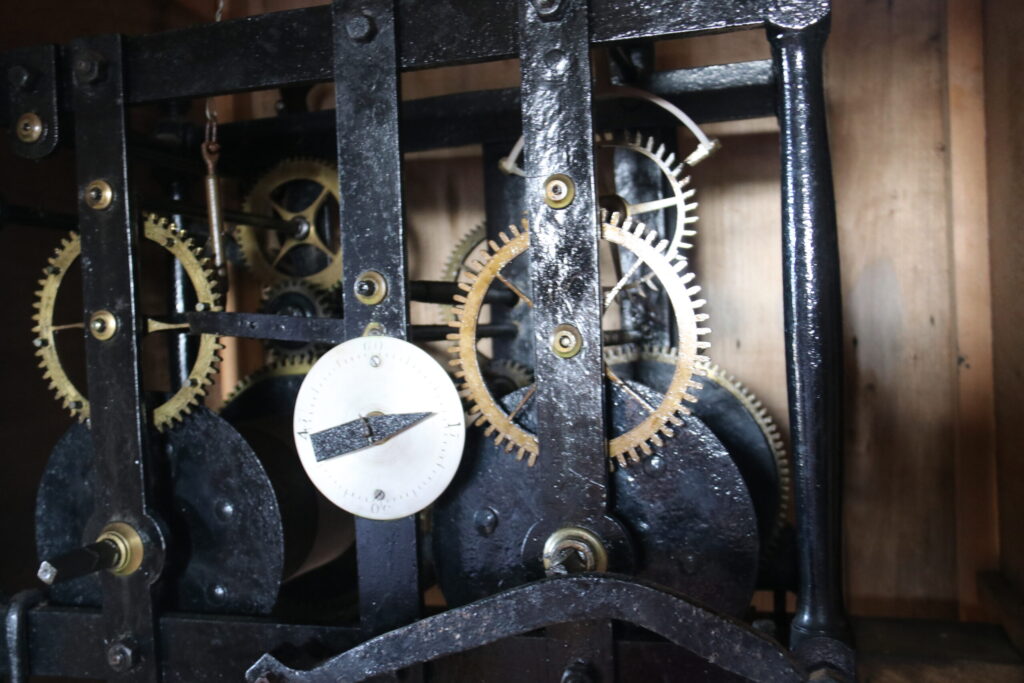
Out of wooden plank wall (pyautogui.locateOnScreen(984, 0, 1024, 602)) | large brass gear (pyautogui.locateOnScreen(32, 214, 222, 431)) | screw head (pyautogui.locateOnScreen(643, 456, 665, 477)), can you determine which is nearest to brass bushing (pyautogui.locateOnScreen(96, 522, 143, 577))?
large brass gear (pyautogui.locateOnScreen(32, 214, 222, 431))

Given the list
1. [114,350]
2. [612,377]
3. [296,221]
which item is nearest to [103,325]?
[114,350]

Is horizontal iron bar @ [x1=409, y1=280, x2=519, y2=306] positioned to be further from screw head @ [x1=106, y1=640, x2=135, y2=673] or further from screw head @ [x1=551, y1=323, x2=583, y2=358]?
screw head @ [x1=106, y1=640, x2=135, y2=673]

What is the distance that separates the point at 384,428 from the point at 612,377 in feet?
0.83

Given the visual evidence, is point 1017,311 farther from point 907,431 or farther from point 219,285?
point 219,285

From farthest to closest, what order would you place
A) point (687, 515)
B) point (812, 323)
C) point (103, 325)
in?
point (103, 325), point (687, 515), point (812, 323)

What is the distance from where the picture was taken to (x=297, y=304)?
4.87 ft

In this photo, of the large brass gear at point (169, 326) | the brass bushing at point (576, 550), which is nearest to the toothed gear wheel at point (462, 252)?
the large brass gear at point (169, 326)

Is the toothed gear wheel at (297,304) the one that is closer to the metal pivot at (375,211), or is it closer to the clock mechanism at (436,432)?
the clock mechanism at (436,432)

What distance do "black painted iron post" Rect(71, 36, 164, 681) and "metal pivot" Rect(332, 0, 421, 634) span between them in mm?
279

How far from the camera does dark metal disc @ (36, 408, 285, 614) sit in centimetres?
108

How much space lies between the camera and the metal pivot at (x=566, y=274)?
0.92 m

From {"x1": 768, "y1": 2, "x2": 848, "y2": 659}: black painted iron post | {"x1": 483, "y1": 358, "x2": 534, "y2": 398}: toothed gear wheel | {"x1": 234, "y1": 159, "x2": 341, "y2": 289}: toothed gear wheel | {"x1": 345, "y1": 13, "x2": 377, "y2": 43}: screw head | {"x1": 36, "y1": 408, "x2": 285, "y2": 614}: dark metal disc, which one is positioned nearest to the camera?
{"x1": 768, "y1": 2, "x2": 848, "y2": 659}: black painted iron post

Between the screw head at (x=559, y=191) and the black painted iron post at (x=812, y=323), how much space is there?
218 mm

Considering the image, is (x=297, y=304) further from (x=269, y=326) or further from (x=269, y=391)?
(x=269, y=326)
